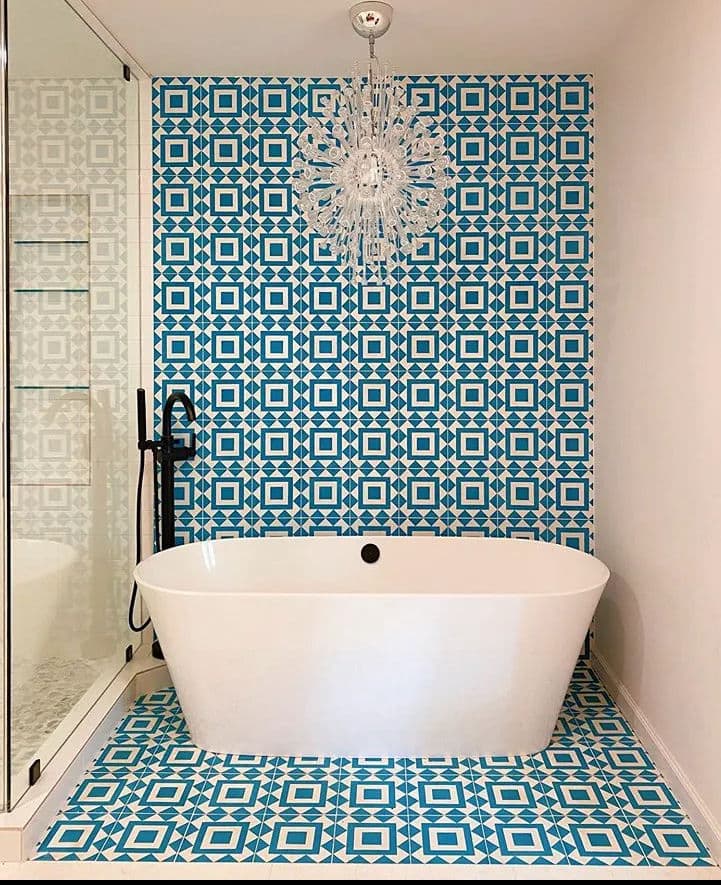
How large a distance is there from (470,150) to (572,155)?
1.47 ft

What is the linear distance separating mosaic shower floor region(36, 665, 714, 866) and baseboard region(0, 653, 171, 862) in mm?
47

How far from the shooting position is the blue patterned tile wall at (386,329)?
405cm

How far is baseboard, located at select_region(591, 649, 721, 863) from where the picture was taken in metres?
2.60

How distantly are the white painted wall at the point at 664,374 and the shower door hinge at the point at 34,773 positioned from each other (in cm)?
199

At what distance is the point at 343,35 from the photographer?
11.6 feet

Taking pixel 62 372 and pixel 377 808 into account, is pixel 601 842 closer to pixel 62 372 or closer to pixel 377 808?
pixel 377 808

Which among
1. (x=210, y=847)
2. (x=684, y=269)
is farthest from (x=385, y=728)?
(x=684, y=269)

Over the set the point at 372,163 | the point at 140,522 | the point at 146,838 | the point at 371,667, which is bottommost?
the point at 146,838

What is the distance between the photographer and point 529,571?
12.6 feet

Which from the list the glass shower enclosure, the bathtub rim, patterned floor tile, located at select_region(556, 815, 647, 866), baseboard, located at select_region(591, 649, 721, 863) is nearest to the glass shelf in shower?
the glass shower enclosure

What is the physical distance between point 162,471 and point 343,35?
1.92 meters

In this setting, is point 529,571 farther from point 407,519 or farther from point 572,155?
point 572,155

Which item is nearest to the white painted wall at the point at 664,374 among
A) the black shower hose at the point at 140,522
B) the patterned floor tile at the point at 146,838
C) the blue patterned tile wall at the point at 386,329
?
the blue patterned tile wall at the point at 386,329

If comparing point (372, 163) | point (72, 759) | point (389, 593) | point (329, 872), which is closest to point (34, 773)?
point (72, 759)
